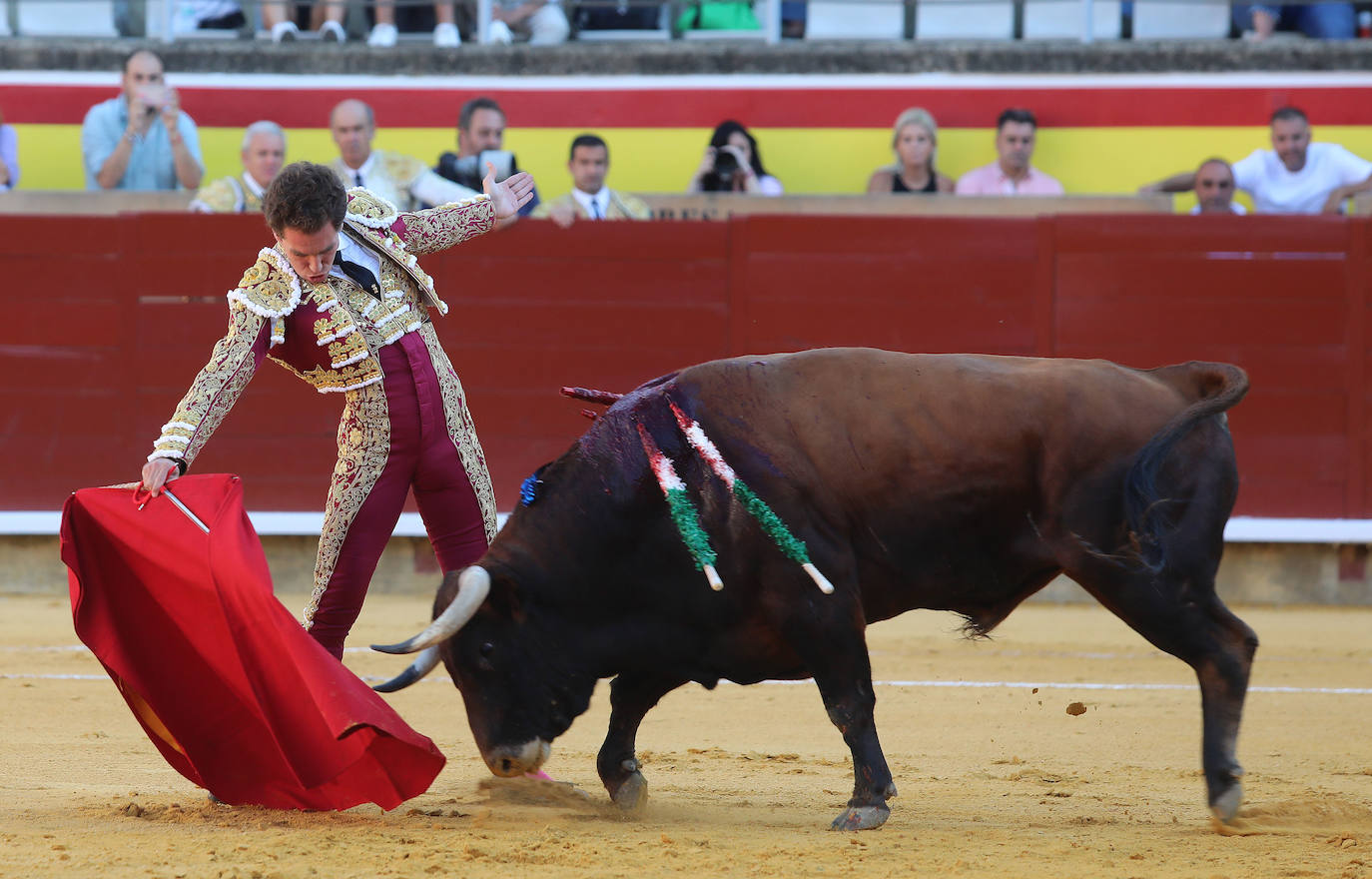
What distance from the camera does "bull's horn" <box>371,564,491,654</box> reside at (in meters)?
2.92

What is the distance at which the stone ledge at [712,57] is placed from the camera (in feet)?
26.0

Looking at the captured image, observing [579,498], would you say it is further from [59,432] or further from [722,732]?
[59,432]

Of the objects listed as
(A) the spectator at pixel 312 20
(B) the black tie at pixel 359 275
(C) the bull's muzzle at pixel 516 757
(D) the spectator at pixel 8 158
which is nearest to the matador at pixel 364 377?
(B) the black tie at pixel 359 275

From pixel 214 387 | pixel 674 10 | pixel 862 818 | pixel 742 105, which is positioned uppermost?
pixel 674 10

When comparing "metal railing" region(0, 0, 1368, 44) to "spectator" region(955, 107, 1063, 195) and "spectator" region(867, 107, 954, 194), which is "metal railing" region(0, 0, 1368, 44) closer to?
"spectator" region(955, 107, 1063, 195)

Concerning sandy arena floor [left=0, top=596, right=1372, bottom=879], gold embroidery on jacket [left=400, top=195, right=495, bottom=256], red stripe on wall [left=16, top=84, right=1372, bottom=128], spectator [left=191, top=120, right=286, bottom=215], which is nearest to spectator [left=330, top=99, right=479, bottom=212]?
spectator [left=191, top=120, right=286, bottom=215]

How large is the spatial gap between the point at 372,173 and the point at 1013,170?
2720 mm

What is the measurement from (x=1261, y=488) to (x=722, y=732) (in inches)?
130

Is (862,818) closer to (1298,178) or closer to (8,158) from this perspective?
(1298,178)

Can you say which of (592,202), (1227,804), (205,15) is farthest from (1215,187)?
(205,15)

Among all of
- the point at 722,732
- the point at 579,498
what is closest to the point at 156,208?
the point at 722,732

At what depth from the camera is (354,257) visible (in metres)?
3.18

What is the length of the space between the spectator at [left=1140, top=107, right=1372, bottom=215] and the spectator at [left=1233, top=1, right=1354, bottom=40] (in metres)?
1.22

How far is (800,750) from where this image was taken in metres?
3.92
